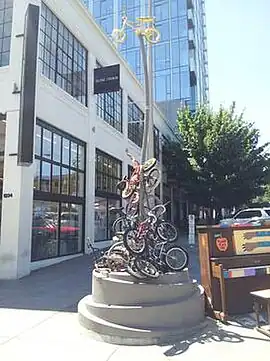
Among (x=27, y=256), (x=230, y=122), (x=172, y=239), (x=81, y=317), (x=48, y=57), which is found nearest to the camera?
(x=81, y=317)

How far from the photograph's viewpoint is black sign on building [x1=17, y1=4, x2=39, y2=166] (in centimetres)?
1118

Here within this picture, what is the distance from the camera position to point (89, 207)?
16.4 meters

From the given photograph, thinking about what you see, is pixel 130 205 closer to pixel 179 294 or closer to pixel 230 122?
pixel 179 294

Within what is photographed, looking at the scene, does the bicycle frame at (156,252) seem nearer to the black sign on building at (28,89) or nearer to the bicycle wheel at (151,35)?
the bicycle wheel at (151,35)

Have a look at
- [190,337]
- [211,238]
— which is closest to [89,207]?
[211,238]

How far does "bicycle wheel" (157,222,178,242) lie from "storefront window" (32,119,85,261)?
6083mm

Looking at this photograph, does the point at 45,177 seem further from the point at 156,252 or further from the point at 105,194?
the point at 156,252

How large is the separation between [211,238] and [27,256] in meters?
6.66

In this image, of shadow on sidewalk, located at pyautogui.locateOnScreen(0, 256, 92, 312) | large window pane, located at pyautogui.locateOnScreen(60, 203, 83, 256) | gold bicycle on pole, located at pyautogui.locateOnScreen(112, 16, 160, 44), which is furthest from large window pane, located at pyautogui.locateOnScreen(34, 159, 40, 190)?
gold bicycle on pole, located at pyautogui.locateOnScreen(112, 16, 160, 44)

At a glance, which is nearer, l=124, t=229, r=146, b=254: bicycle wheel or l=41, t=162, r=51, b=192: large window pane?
l=124, t=229, r=146, b=254: bicycle wheel

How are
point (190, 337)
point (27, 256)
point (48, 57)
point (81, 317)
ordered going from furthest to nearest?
point (48, 57), point (27, 256), point (81, 317), point (190, 337)

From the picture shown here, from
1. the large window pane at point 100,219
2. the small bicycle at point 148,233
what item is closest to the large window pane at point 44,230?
the large window pane at point 100,219

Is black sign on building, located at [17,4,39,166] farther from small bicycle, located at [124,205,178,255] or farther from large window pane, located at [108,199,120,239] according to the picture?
large window pane, located at [108,199,120,239]

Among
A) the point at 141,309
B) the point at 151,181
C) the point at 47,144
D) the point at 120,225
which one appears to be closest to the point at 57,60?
the point at 47,144
